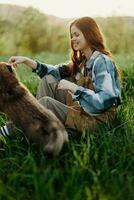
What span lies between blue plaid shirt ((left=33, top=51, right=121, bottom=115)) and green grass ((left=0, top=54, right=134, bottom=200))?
232mm

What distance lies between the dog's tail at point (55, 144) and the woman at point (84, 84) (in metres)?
0.81

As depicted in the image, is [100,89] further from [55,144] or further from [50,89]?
[55,144]

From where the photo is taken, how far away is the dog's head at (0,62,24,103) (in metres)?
4.97

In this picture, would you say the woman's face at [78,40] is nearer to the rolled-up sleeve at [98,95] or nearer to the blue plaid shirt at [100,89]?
the blue plaid shirt at [100,89]

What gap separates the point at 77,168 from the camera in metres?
4.19

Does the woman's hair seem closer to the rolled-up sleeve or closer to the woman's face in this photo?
the woman's face

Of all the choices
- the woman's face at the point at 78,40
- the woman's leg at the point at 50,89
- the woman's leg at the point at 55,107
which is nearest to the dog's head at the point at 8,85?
the woman's leg at the point at 55,107

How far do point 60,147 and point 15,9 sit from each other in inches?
627

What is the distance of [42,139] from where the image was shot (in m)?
4.54

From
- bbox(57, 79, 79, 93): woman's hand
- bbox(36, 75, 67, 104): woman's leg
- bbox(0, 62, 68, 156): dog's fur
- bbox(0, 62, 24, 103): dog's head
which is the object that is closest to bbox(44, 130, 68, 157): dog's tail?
bbox(0, 62, 68, 156): dog's fur

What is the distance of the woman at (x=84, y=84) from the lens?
514cm

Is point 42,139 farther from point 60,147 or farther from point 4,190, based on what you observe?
point 4,190

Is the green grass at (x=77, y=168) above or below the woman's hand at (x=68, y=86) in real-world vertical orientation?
below

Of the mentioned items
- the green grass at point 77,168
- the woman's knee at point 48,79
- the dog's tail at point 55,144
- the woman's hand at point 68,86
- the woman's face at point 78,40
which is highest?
the woman's face at point 78,40
